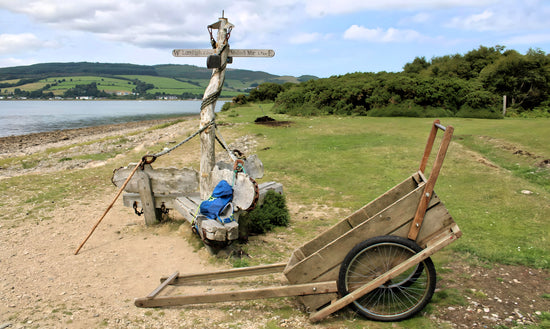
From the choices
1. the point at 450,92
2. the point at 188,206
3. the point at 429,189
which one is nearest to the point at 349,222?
the point at 429,189

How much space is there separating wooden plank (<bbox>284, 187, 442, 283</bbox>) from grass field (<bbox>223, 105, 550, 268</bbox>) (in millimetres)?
2761

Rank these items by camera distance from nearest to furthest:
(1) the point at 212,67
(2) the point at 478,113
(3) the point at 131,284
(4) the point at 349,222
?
(4) the point at 349,222, (3) the point at 131,284, (1) the point at 212,67, (2) the point at 478,113

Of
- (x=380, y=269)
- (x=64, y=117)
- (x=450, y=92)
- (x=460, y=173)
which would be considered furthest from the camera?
(x=64, y=117)

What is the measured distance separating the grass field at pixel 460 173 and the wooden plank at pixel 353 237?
2761mm

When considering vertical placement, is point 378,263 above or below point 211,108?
Answer: below

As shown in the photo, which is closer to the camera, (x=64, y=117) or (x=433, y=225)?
(x=433, y=225)

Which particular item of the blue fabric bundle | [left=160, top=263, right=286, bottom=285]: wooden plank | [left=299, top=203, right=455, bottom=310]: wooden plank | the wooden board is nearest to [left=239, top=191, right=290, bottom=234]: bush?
the blue fabric bundle

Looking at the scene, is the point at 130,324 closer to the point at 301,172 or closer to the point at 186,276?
the point at 186,276

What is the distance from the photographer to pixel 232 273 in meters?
5.03

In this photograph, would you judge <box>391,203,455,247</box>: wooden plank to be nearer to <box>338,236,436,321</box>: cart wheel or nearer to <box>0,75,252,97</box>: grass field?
<box>338,236,436,321</box>: cart wheel

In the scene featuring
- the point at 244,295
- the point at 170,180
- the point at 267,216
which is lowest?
the point at 267,216

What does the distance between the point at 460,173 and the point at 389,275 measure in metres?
8.74

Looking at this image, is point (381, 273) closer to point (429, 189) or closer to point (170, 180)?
point (429, 189)

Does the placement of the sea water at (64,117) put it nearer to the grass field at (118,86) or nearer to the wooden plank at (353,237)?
the wooden plank at (353,237)
